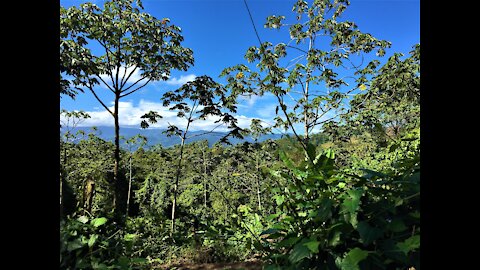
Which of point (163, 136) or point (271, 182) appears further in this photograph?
point (163, 136)

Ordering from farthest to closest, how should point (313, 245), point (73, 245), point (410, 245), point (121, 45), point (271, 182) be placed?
point (121, 45), point (271, 182), point (73, 245), point (313, 245), point (410, 245)

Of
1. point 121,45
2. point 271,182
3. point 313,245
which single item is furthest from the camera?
point 121,45

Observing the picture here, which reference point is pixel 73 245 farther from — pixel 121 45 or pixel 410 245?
pixel 121 45

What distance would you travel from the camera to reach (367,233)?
0.65 metres

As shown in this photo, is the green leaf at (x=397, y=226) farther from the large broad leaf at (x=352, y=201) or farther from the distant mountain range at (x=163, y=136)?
the distant mountain range at (x=163, y=136)

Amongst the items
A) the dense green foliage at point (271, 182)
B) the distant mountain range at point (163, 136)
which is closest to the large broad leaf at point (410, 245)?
the dense green foliage at point (271, 182)

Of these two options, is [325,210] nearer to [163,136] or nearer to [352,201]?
[352,201]

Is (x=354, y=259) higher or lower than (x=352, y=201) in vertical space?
lower

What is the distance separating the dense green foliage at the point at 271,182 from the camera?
2.33 ft

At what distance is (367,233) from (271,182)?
123 centimetres

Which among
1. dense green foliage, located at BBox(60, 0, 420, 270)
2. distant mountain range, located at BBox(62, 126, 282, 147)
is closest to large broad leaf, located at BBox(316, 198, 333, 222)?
dense green foliage, located at BBox(60, 0, 420, 270)

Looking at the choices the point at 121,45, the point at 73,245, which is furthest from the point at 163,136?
the point at 73,245
